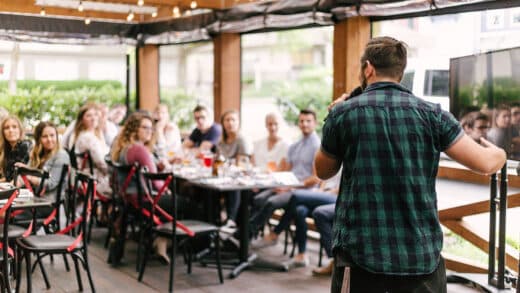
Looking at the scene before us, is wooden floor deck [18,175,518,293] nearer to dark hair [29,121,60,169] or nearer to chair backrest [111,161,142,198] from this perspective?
chair backrest [111,161,142,198]

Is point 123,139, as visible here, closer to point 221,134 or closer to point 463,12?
point 221,134

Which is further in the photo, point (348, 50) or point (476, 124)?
point (348, 50)

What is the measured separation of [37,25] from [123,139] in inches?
109

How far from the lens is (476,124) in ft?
17.0

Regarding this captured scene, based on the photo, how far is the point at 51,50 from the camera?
8.73 m

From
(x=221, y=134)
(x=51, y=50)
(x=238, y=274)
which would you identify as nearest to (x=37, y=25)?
(x=51, y=50)

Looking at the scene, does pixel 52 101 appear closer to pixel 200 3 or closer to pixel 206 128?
pixel 206 128

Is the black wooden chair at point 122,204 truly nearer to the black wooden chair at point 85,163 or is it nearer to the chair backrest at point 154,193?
the chair backrest at point 154,193

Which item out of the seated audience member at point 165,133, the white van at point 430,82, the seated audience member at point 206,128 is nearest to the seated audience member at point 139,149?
the seated audience member at point 206,128

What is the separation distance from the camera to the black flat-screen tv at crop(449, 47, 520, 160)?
15.8 ft

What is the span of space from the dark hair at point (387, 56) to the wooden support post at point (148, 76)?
7855mm

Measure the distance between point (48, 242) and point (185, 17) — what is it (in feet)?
15.6

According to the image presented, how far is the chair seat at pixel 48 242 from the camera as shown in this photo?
16.1ft

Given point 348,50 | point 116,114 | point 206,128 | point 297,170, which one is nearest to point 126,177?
point 297,170
